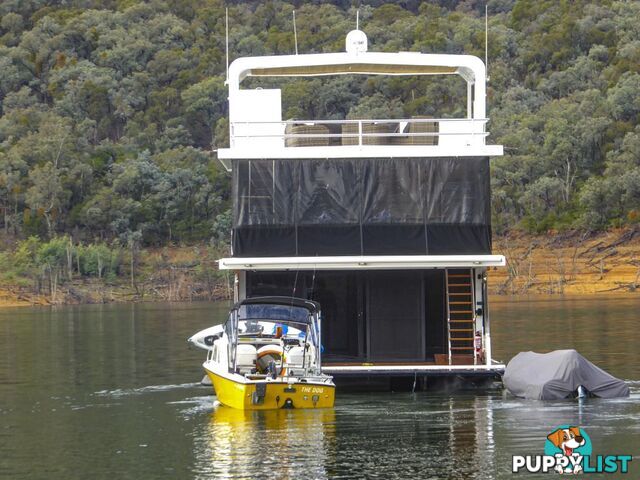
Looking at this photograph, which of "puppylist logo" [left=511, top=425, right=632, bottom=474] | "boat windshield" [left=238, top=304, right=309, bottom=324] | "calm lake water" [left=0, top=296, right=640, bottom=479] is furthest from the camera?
"boat windshield" [left=238, top=304, right=309, bottom=324]

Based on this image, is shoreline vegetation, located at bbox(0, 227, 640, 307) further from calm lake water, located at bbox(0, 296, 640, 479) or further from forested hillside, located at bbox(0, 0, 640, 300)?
calm lake water, located at bbox(0, 296, 640, 479)

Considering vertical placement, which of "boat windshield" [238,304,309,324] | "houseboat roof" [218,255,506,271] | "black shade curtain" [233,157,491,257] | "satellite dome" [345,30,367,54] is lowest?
"boat windshield" [238,304,309,324]

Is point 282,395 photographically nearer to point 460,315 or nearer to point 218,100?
point 460,315

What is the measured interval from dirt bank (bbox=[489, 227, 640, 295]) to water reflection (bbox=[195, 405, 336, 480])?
71.5 metres

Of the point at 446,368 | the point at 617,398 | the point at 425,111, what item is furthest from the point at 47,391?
the point at 425,111

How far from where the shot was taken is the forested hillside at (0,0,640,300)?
112 metres

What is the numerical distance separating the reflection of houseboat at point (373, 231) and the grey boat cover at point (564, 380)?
826 mm

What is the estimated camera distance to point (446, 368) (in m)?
29.0

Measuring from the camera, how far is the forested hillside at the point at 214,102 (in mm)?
112500

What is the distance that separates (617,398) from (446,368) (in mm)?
3609

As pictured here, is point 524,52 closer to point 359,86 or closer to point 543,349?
point 359,86

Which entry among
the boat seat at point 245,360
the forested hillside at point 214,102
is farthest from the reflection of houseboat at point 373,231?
the forested hillside at point 214,102

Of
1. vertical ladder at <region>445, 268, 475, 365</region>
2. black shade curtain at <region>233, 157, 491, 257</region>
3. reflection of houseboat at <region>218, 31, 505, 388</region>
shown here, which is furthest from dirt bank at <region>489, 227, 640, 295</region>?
black shade curtain at <region>233, 157, 491, 257</region>

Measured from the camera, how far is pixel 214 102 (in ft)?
451
